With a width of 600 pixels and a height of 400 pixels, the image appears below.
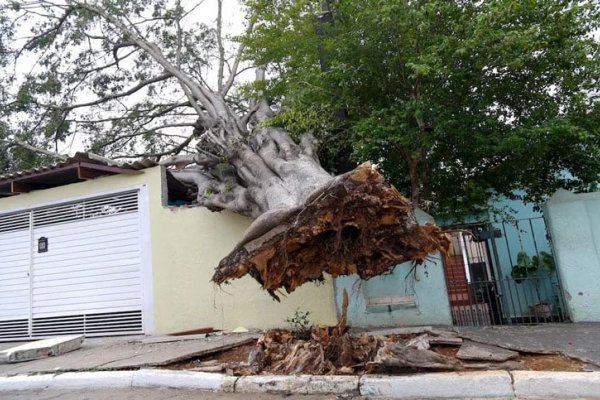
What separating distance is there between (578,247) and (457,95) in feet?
9.42

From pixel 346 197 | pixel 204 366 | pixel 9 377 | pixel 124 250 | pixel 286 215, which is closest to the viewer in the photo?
pixel 346 197

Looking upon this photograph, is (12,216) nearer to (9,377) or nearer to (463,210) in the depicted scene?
(9,377)

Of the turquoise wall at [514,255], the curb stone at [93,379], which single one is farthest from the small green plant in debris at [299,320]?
the turquoise wall at [514,255]

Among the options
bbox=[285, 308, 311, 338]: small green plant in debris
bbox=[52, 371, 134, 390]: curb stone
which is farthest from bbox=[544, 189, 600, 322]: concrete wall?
bbox=[52, 371, 134, 390]: curb stone

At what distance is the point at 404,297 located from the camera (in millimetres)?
6531

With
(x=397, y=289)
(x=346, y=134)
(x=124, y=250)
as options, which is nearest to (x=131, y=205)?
(x=124, y=250)

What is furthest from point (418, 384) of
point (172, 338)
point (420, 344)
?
point (172, 338)

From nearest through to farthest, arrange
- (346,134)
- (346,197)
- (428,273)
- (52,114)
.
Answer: (346,197) → (428,273) → (346,134) → (52,114)

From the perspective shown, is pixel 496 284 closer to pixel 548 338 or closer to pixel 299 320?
pixel 548 338

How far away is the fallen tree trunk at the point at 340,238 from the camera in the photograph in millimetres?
3623

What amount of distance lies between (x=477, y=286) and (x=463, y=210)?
1604 mm

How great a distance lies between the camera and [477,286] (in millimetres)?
7789

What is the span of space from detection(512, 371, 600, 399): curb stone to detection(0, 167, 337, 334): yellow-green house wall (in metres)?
3.63

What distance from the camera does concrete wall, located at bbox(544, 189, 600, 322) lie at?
5.96m
